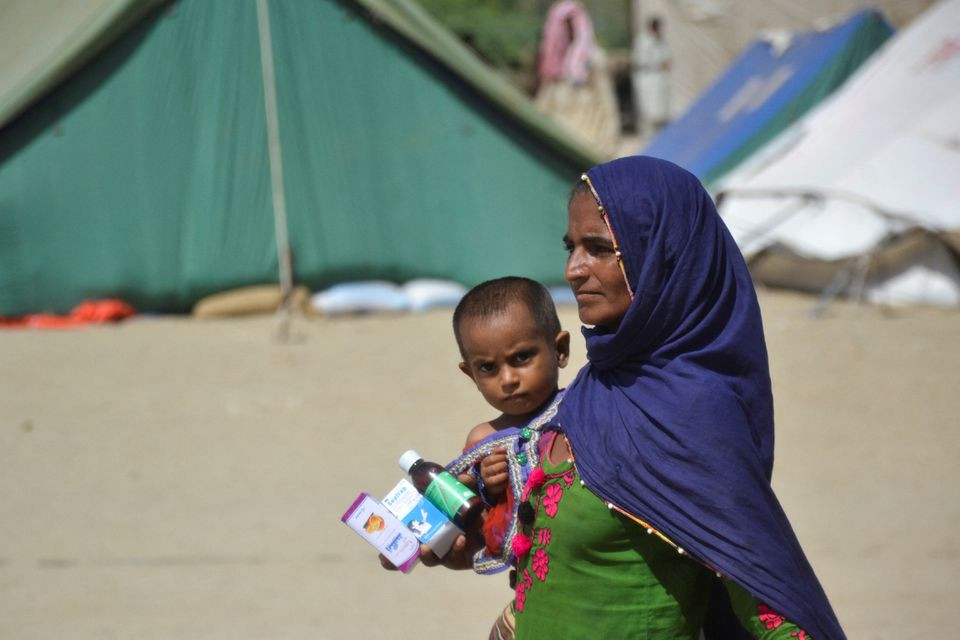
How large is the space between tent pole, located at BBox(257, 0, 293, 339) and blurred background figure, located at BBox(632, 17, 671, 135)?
8220 mm

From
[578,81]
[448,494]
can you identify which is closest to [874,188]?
[448,494]

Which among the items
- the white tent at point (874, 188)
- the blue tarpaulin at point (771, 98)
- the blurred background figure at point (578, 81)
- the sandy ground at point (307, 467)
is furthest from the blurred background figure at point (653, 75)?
the sandy ground at point (307, 467)

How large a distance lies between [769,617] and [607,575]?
26 cm

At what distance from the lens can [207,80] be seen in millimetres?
A: 7926

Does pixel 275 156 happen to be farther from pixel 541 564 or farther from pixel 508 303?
pixel 541 564

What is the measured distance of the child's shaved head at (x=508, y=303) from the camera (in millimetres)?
Result: 2068

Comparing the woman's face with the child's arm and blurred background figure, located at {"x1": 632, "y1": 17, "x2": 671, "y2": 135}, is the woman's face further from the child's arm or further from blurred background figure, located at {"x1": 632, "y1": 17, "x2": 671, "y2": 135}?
blurred background figure, located at {"x1": 632, "y1": 17, "x2": 671, "y2": 135}

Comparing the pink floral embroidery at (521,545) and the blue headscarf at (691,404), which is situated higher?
the blue headscarf at (691,404)

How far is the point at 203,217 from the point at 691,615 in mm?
6640

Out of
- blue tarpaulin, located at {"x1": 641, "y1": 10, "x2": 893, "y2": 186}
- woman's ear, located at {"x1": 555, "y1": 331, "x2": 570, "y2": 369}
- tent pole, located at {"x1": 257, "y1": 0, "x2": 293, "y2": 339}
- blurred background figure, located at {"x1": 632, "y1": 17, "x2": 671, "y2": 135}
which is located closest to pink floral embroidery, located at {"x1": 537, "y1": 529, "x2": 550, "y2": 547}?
woman's ear, located at {"x1": 555, "y1": 331, "x2": 570, "y2": 369}

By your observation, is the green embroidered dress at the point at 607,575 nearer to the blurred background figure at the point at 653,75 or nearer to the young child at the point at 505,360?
the young child at the point at 505,360

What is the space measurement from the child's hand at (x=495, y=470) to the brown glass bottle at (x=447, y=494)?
0.04m

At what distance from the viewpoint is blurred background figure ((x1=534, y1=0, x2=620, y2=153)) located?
51.8 feet

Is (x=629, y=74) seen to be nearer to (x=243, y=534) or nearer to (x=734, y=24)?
(x=734, y=24)
